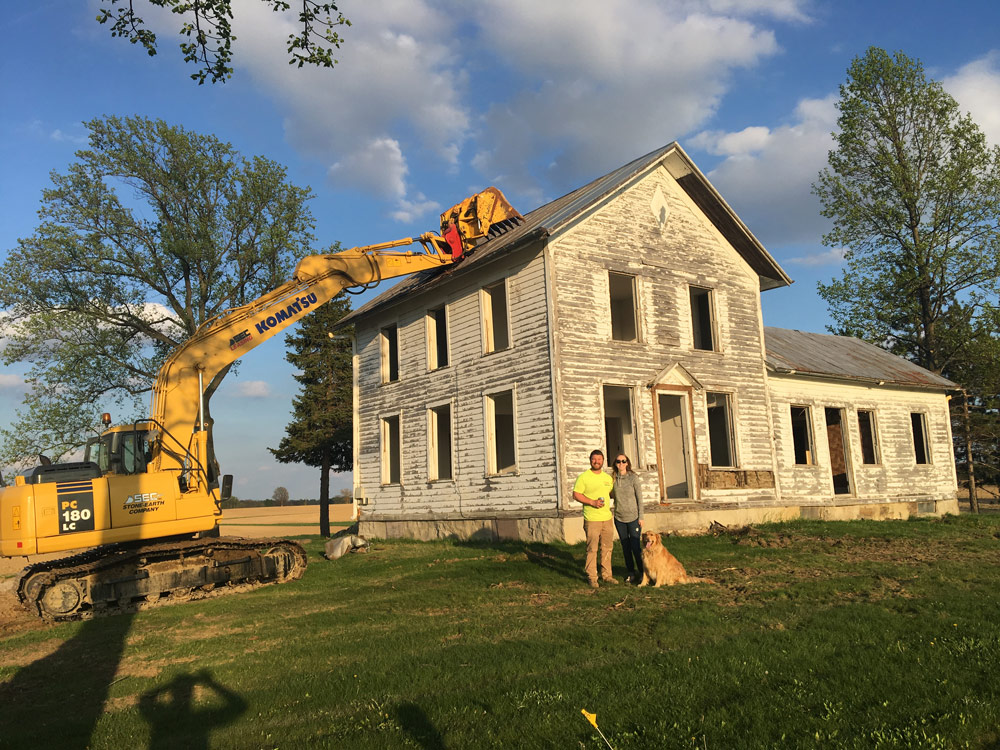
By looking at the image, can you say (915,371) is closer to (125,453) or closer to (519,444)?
(519,444)

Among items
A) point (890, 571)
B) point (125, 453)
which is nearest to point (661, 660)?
point (890, 571)

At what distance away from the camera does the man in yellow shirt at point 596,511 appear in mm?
11438

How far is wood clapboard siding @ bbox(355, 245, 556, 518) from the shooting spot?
17828mm

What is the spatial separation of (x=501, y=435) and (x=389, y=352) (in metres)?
4.42

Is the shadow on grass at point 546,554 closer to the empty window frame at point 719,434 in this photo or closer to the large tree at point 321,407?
the empty window frame at point 719,434

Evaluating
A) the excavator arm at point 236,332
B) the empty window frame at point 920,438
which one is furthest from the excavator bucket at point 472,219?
the empty window frame at point 920,438

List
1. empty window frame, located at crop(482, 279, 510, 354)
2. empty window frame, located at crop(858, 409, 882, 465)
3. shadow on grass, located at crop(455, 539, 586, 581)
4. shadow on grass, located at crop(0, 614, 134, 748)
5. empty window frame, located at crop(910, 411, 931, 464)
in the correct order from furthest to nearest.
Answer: empty window frame, located at crop(910, 411, 931, 464)
empty window frame, located at crop(858, 409, 882, 465)
empty window frame, located at crop(482, 279, 510, 354)
shadow on grass, located at crop(455, 539, 586, 581)
shadow on grass, located at crop(0, 614, 134, 748)

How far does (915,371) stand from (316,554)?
74.7 ft

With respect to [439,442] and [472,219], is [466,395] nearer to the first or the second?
[439,442]

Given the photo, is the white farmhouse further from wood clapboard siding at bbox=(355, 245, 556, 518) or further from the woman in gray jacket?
the woman in gray jacket

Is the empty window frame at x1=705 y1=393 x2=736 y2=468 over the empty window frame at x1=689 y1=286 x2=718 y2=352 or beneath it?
beneath

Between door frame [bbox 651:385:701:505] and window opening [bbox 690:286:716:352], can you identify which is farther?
window opening [bbox 690:286:716:352]

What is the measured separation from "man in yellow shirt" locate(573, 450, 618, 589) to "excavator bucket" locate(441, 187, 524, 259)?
1052cm

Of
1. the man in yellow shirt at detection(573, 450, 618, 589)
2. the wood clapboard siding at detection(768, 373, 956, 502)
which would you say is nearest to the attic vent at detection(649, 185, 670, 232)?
the wood clapboard siding at detection(768, 373, 956, 502)
